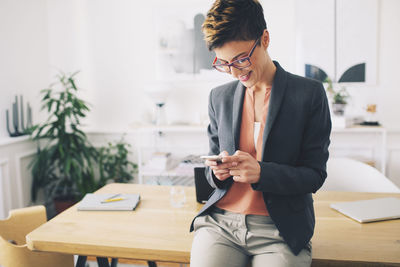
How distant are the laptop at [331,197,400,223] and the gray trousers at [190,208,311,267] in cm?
42

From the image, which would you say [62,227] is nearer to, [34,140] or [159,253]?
[159,253]

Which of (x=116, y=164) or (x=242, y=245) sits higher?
(x=242, y=245)

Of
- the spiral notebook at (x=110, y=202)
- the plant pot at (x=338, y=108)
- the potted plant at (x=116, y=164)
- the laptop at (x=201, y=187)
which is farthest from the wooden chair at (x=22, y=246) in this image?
the plant pot at (x=338, y=108)

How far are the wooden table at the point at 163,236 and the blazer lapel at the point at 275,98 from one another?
1.45 ft

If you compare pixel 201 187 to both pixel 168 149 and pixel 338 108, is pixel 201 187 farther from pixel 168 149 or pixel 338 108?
pixel 168 149

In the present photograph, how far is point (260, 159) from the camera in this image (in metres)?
1.20

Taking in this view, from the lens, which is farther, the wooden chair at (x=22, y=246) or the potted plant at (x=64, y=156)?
the potted plant at (x=64, y=156)

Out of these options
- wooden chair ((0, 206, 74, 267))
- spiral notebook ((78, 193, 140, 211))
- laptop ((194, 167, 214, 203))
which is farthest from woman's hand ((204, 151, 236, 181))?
wooden chair ((0, 206, 74, 267))

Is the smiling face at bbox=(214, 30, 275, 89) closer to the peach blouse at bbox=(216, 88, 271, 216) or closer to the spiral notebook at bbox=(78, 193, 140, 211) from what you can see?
the peach blouse at bbox=(216, 88, 271, 216)

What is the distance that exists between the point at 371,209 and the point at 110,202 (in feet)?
3.96

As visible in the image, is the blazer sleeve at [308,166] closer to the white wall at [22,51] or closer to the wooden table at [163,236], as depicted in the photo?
the wooden table at [163,236]

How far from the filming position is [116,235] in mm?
1325

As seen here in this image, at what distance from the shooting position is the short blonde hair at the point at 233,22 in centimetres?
107

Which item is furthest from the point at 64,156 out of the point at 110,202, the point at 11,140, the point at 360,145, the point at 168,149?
the point at 360,145
